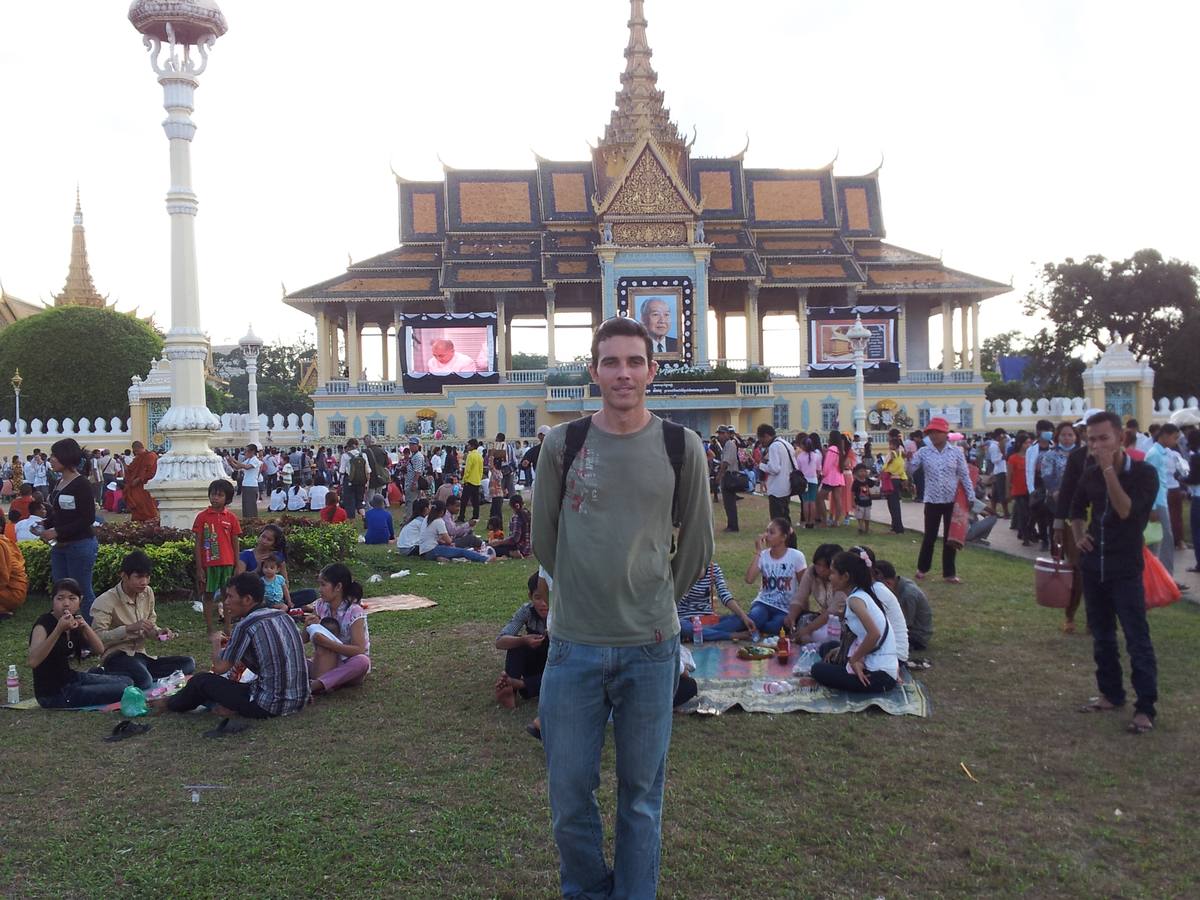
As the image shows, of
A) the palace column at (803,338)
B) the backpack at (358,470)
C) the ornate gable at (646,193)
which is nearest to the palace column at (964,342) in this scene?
the palace column at (803,338)

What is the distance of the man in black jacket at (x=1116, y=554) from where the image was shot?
4.91 metres

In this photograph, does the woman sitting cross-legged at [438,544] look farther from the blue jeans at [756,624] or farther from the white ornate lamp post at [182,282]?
the blue jeans at [756,624]

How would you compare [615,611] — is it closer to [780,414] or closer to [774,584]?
[774,584]

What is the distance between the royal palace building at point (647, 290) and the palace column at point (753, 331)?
0.29 feet

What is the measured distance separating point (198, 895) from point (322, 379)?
3186cm

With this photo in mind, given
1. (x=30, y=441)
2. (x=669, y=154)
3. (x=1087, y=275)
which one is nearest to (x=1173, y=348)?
(x=1087, y=275)

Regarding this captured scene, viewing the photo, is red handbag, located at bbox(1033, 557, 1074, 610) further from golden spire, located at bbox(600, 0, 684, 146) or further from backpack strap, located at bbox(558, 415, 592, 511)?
golden spire, located at bbox(600, 0, 684, 146)

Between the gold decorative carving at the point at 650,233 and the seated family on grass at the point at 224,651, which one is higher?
the gold decorative carving at the point at 650,233

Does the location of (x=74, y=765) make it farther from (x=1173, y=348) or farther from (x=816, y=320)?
(x=1173, y=348)

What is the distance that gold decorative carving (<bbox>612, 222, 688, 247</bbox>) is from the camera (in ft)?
112

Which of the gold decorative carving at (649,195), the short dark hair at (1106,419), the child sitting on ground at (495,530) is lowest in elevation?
the child sitting on ground at (495,530)

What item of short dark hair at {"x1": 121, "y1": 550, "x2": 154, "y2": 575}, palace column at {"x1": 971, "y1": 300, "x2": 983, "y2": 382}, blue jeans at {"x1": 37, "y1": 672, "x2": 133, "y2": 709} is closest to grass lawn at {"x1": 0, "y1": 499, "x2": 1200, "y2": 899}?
blue jeans at {"x1": 37, "y1": 672, "x2": 133, "y2": 709}

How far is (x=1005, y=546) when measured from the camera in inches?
467

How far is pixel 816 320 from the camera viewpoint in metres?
33.9
